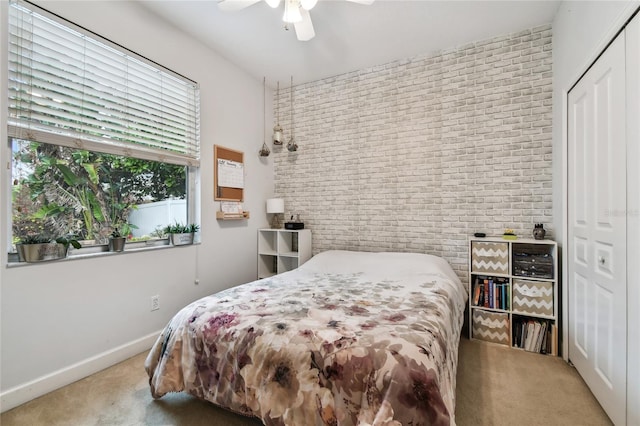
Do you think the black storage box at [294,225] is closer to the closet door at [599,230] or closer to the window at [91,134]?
the window at [91,134]

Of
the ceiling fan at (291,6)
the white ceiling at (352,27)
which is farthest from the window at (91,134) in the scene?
the ceiling fan at (291,6)

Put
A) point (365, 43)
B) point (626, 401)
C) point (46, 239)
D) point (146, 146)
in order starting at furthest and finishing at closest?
1. point (365, 43)
2. point (146, 146)
3. point (46, 239)
4. point (626, 401)

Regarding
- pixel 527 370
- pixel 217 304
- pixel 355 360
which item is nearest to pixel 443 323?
pixel 355 360

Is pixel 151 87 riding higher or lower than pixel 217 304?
higher

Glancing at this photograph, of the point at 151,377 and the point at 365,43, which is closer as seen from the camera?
the point at 151,377

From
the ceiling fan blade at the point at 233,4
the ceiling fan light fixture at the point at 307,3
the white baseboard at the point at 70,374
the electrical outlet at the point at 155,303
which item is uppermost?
the ceiling fan blade at the point at 233,4

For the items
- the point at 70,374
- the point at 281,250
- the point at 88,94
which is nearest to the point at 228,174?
the point at 281,250

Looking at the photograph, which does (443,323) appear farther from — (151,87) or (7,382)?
(151,87)

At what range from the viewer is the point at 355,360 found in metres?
1.19

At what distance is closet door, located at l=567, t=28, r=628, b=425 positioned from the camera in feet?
4.77

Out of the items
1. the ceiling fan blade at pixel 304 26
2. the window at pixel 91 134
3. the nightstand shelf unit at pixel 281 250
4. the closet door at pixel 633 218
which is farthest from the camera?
the nightstand shelf unit at pixel 281 250

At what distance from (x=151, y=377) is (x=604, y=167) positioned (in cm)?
292

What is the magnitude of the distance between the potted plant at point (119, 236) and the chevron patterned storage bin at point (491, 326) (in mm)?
3036

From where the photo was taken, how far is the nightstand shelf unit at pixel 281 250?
11.3 ft
